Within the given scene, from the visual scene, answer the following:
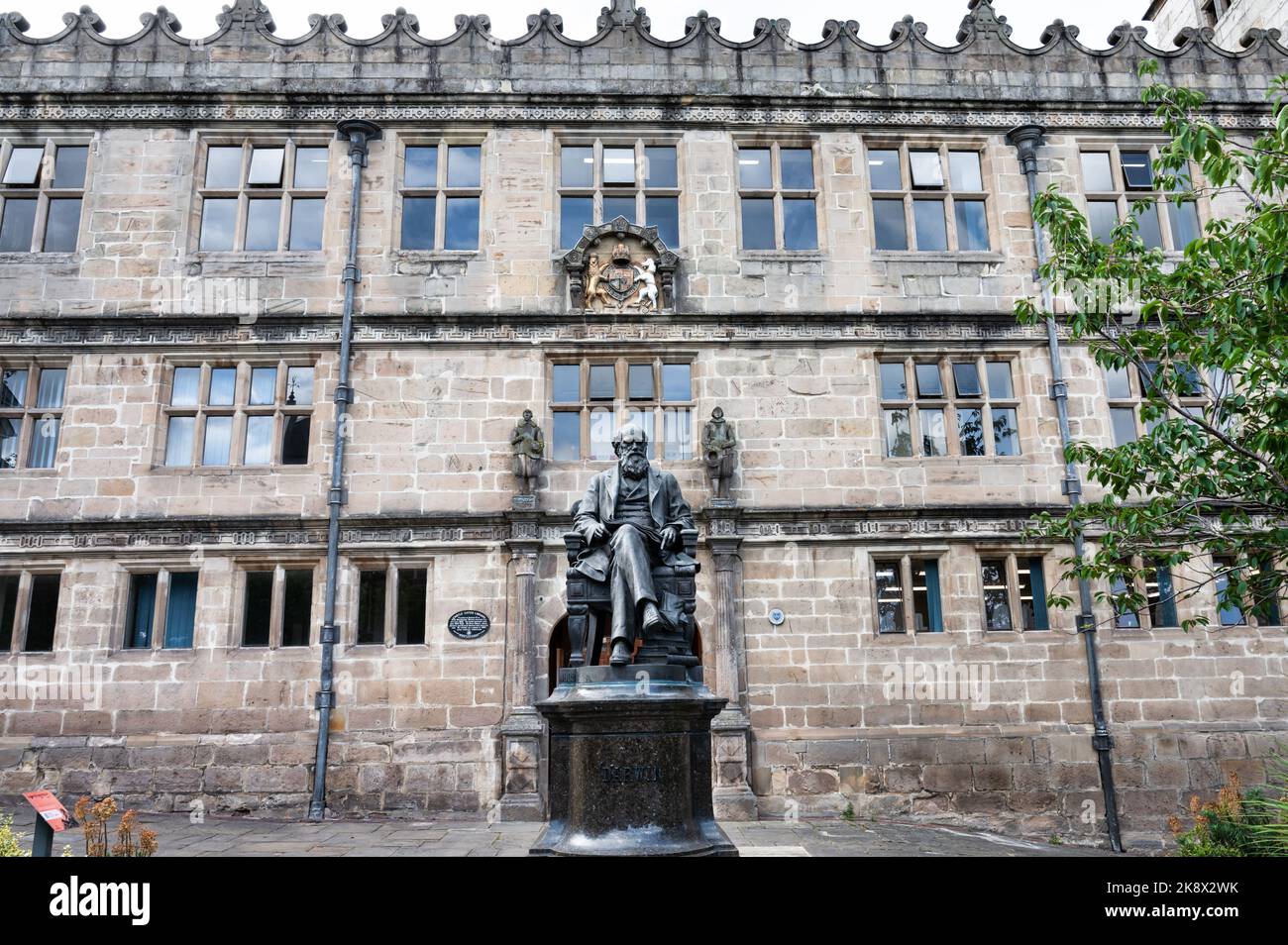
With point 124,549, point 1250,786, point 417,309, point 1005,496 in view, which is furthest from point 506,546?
point 1250,786

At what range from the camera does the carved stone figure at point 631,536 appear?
736 cm

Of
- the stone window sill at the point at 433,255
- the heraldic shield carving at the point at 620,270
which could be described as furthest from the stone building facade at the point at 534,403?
the heraldic shield carving at the point at 620,270

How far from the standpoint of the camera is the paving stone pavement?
9570 millimetres

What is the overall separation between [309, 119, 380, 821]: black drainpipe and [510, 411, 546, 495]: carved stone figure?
8.19ft

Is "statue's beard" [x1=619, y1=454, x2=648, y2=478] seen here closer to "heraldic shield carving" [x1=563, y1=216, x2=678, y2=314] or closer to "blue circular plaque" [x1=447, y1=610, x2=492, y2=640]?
"blue circular plaque" [x1=447, y1=610, x2=492, y2=640]

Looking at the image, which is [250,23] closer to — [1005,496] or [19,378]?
[19,378]

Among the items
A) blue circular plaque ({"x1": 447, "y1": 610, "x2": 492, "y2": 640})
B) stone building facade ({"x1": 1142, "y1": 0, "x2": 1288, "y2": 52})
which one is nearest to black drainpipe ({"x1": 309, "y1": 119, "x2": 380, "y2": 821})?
blue circular plaque ({"x1": 447, "y1": 610, "x2": 492, "y2": 640})

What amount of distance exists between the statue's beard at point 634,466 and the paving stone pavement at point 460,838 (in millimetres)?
3759

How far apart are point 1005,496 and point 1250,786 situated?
4921 millimetres

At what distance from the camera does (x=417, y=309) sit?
559 inches

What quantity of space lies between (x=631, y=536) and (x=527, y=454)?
6.03m

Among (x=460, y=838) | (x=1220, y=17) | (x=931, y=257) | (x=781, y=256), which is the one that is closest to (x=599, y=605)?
(x=460, y=838)

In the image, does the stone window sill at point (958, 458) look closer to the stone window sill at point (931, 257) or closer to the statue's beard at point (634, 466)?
the stone window sill at point (931, 257)

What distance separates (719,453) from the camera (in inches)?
532
